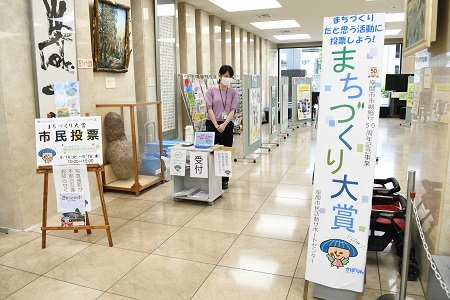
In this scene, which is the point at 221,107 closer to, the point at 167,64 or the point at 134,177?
the point at 134,177

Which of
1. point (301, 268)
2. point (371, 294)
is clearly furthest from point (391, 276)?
point (301, 268)

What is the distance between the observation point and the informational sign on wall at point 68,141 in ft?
10.5

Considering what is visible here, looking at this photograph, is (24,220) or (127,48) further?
(127,48)

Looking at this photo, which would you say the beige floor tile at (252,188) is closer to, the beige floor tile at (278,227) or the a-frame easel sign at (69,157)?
the beige floor tile at (278,227)

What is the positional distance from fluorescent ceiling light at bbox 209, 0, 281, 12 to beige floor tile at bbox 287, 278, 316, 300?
22.1ft

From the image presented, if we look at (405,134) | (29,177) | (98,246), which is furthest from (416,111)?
(405,134)

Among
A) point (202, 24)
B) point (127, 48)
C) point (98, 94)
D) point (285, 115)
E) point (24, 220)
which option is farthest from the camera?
point (285, 115)

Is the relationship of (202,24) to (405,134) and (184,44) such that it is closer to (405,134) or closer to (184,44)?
(184,44)

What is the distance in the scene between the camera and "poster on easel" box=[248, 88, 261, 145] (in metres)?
6.80

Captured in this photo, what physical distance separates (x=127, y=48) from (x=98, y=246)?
3.33 metres

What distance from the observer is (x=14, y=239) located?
3.55 metres

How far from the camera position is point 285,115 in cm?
997

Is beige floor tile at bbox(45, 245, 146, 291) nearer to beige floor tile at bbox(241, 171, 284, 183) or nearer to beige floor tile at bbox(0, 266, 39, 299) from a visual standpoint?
beige floor tile at bbox(0, 266, 39, 299)

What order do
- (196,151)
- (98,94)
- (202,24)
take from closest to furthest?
(196,151), (98,94), (202,24)
